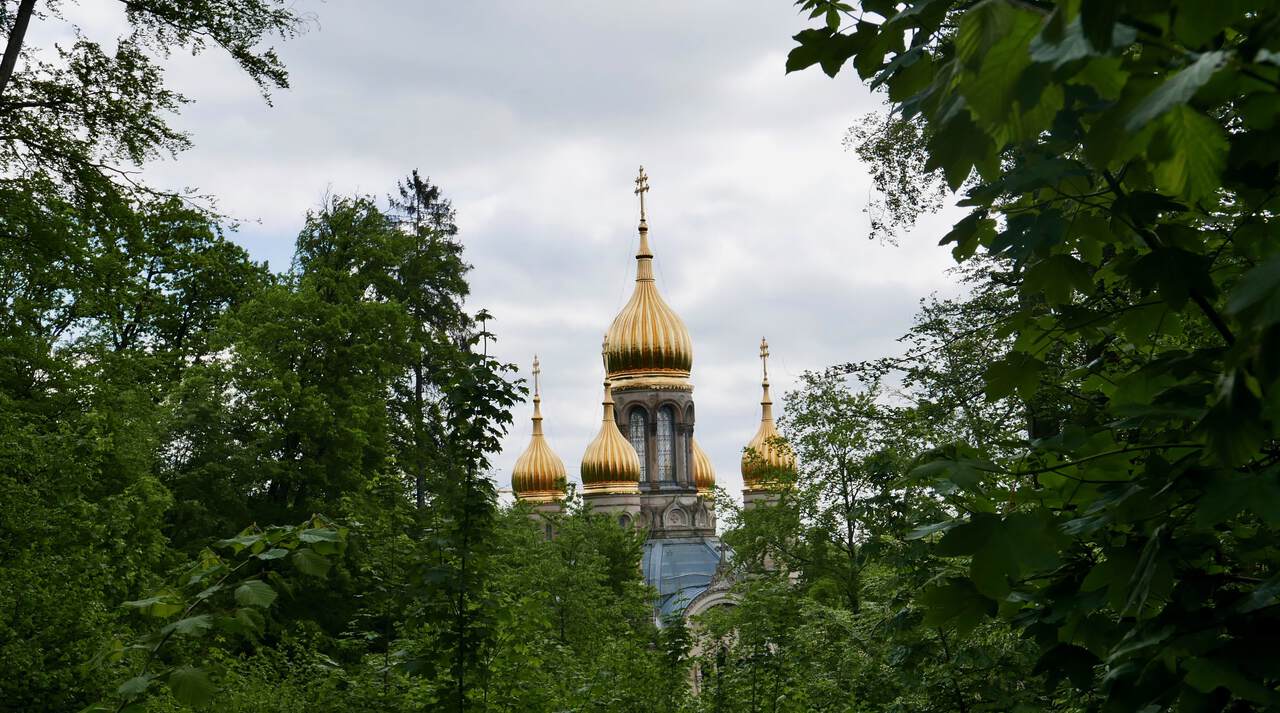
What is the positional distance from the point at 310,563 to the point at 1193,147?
7.23 feet

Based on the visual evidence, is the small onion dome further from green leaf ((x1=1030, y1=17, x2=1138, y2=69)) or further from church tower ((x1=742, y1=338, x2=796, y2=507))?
green leaf ((x1=1030, y1=17, x2=1138, y2=69))

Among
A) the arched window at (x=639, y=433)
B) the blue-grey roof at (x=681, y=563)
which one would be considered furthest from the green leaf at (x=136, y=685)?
the arched window at (x=639, y=433)

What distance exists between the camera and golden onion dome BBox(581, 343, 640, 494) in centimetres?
5234

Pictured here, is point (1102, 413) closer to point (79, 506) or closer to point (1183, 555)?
point (1183, 555)

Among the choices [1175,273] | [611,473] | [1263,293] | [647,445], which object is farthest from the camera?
[647,445]

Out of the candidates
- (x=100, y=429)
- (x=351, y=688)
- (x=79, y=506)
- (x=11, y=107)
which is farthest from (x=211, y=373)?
(x=351, y=688)

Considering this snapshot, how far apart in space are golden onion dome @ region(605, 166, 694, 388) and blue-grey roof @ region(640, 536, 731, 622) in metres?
7.29

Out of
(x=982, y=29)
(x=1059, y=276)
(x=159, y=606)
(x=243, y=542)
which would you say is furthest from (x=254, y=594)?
(x=982, y=29)

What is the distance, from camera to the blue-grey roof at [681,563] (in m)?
47.3

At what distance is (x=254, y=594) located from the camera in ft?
9.79

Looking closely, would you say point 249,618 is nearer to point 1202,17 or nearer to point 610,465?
point 1202,17

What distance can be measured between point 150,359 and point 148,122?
1031 cm

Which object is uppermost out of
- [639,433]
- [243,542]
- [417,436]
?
[639,433]

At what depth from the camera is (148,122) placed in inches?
Answer: 471
